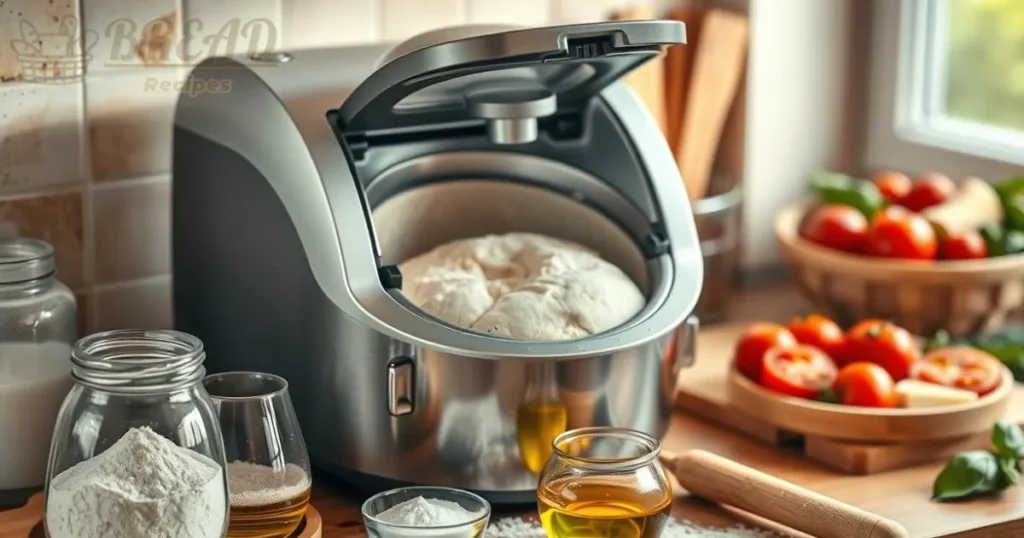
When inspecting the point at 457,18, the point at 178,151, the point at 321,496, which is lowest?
the point at 321,496

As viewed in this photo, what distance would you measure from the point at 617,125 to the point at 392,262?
9.3 inches

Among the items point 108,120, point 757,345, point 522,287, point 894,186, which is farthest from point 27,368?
point 894,186

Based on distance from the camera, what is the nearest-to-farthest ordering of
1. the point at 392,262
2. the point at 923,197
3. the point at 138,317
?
the point at 392,262 → the point at 138,317 → the point at 923,197

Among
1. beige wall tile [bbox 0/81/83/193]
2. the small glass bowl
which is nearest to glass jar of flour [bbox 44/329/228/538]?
the small glass bowl

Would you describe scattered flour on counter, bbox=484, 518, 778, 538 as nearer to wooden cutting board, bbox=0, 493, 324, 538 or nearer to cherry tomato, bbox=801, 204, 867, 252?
wooden cutting board, bbox=0, 493, 324, 538

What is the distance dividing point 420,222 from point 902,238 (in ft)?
1.83

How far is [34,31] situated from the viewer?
47.5 inches

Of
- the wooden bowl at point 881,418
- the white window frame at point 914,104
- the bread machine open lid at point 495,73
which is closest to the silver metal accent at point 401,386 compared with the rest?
the bread machine open lid at point 495,73

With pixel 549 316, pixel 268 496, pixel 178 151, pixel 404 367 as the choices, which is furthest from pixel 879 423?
pixel 178 151

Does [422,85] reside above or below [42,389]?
Result: above

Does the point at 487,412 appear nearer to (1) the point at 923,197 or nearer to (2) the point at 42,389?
(2) the point at 42,389

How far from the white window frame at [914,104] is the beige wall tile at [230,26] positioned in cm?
80

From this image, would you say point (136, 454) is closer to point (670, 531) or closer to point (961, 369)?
point (670, 531)

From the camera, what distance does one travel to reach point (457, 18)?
1.47 meters
